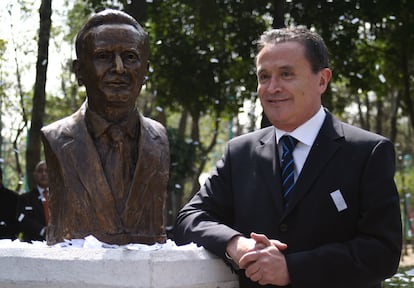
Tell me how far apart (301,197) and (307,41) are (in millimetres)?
660

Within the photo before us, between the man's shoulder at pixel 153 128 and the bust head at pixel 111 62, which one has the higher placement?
the bust head at pixel 111 62

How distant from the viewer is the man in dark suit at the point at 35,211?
768 centimetres

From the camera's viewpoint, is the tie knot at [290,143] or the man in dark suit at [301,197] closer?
the man in dark suit at [301,197]

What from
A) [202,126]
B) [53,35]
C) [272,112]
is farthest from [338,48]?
[202,126]

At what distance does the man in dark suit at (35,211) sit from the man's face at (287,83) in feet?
16.9

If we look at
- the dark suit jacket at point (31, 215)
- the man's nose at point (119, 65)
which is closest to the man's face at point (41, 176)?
the dark suit jacket at point (31, 215)

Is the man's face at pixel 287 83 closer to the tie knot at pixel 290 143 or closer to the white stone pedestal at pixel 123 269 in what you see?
the tie knot at pixel 290 143

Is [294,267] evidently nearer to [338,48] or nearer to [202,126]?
[338,48]

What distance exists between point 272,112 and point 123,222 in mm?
1744

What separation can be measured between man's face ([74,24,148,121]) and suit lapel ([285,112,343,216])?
184 cm

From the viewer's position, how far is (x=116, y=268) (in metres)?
3.01

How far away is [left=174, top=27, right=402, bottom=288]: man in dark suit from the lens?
2.71 meters

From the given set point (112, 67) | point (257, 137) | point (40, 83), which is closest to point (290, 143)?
point (257, 137)

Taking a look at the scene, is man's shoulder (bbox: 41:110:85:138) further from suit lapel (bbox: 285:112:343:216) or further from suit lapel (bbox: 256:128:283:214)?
suit lapel (bbox: 285:112:343:216)
